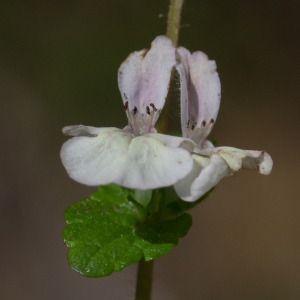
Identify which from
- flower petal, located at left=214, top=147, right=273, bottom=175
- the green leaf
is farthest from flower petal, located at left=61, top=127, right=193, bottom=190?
the green leaf

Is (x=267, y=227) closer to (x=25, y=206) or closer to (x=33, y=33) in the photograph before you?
(x=25, y=206)

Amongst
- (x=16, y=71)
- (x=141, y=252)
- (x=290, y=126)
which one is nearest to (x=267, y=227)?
(x=290, y=126)

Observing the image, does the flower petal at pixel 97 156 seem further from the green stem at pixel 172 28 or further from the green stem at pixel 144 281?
the green stem at pixel 144 281

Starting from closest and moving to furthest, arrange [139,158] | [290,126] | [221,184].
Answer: [139,158], [221,184], [290,126]

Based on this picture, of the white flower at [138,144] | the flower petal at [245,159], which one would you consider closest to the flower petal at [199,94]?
the white flower at [138,144]

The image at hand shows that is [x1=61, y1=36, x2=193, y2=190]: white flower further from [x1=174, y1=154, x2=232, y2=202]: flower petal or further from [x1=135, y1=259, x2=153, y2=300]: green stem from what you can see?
[x1=135, y1=259, x2=153, y2=300]: green stem

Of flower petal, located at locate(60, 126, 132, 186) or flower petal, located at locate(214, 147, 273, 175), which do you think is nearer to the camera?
flower petal, located at locate(60, 126, 132, 186)
